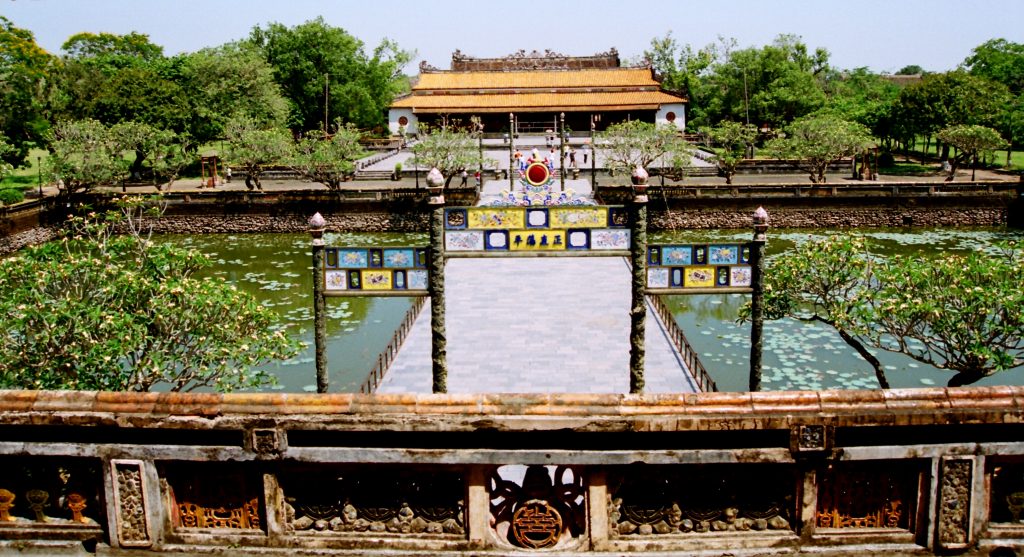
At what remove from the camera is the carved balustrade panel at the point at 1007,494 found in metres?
4.73

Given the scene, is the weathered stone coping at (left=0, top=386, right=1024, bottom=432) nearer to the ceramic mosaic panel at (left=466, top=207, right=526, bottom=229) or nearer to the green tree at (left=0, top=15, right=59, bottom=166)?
the ceramic mosaic panel at (left=466, top=207, right=526, bottom=229)

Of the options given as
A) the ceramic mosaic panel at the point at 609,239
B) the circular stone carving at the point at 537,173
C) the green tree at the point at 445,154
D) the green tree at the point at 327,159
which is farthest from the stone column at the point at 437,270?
the green tree at the point at 327,159

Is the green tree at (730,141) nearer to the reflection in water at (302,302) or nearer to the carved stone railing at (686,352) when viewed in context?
the reflection in water at (302,302)

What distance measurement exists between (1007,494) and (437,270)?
7877 millimetres

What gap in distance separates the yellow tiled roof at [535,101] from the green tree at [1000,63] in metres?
23.5

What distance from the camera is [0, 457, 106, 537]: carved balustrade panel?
4.88 meters

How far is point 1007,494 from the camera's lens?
187 inches

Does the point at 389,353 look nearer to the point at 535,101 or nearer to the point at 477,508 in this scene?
the point at 477,508

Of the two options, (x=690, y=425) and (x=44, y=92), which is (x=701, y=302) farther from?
(x=44, y=92)

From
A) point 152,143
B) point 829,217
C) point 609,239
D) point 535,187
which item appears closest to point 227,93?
point 152,143

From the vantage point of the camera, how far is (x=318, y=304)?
12180 mm

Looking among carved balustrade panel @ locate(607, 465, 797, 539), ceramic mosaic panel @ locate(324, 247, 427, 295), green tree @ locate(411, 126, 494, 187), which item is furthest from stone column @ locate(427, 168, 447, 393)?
green tree @ locate(411, 126, 494, 187)

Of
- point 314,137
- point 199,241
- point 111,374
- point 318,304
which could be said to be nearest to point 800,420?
point 318,304

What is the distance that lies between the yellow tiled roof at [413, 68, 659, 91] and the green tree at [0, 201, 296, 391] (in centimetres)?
5508
